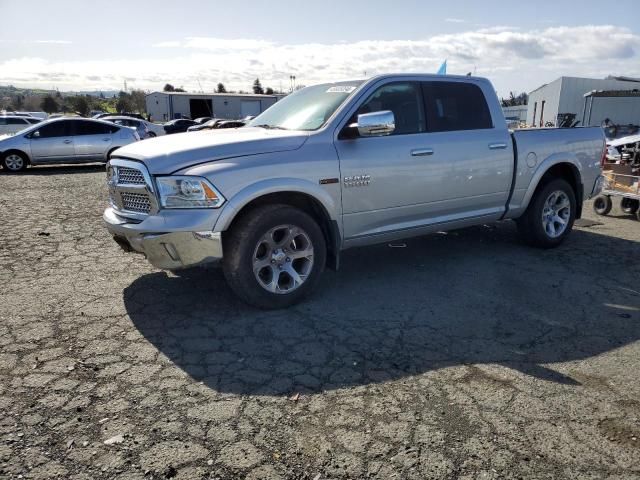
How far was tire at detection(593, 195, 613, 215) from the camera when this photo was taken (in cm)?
897

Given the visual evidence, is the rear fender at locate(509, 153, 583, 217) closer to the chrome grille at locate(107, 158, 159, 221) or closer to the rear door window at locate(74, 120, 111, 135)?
the chrome grille at locate(107, 158, 159, 221)

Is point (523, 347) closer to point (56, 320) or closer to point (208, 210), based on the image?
point (208, 210)

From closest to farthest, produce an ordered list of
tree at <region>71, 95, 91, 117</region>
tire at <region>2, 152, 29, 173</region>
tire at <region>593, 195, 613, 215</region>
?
tire at <region>593, 195, 613, 215</region>
tire at <region>2, 152, 29, 173</region>
tree at <region>71, 95, 91, 117</region>

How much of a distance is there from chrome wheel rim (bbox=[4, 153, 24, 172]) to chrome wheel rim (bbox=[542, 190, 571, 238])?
→ 14526mm

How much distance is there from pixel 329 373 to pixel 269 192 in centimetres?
156

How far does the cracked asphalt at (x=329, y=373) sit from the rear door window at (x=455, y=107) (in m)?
1.56

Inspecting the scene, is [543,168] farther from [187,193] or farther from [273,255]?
[187,193]

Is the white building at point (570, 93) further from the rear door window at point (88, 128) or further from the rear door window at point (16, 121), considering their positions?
the rear door window at point (16, 121)

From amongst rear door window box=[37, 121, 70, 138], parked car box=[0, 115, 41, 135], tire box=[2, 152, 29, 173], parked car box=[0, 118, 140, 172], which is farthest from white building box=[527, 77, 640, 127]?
tire box=[2, 152, 29, 173]

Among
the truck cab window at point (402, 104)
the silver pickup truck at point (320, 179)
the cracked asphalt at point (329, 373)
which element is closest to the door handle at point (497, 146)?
the silver pickup truck at point (320, 179)

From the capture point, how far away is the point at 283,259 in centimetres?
438

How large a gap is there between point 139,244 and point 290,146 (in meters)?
1.48

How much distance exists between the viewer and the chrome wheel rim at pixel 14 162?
1466cm

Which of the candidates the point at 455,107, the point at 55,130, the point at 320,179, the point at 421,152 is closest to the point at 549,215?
the point at 455,107
